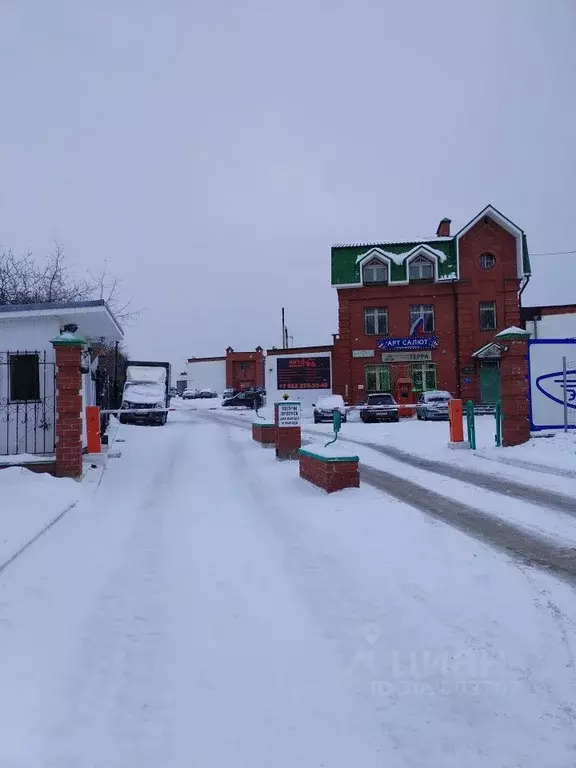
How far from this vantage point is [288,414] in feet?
42.7

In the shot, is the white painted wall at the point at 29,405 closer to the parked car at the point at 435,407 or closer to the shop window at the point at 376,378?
the parked car at the point at 435,407

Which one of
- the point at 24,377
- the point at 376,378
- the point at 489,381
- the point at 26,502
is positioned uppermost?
the point at 376,378

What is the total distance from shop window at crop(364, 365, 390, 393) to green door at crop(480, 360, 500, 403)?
5510mm

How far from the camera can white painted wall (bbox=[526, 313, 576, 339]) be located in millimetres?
40125

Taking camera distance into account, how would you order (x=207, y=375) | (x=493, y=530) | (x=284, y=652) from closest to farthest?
(x=284, y=652), (x=493, y=530), (x=207, y=375)

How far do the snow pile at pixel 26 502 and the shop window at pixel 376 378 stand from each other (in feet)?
86.5

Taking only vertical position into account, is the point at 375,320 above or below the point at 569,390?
above

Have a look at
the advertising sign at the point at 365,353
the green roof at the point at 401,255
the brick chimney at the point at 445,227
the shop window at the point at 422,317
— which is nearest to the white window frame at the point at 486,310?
the green roof at the point at 401,255

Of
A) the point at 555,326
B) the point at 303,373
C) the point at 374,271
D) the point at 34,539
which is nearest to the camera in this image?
the point at 34,539

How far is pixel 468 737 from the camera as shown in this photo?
274 cm

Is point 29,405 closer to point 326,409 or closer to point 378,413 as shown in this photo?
point 326,409

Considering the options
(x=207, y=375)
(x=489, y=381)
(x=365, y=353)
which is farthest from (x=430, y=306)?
(x=207, y=375)

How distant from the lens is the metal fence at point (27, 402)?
1077 centimetres

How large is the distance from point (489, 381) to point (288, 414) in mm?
23846
